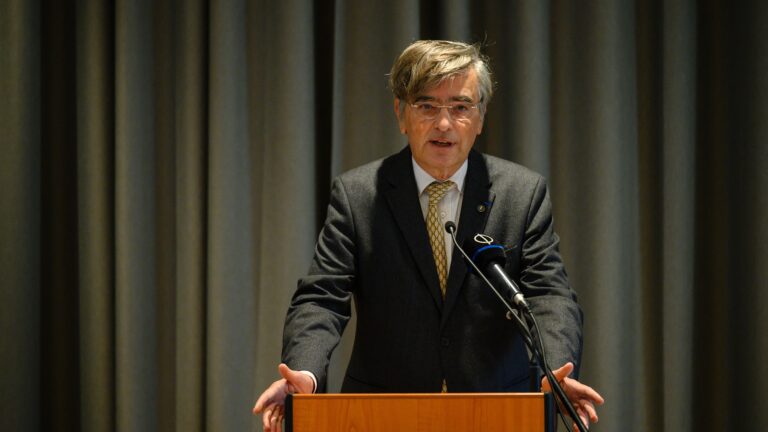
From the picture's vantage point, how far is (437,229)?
2275mm

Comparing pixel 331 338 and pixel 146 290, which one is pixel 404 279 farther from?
pixel 146 290

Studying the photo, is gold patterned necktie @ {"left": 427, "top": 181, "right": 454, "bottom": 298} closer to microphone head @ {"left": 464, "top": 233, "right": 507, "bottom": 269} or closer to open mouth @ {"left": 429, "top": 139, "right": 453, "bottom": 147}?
open mouth @ {"left": 429, "top": 139, "right": 453, "bottom": 147}

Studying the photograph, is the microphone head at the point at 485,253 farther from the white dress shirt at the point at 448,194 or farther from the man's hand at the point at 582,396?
the white dress shirt at the point at 448,194

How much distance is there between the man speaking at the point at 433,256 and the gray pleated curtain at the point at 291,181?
3.52 ft

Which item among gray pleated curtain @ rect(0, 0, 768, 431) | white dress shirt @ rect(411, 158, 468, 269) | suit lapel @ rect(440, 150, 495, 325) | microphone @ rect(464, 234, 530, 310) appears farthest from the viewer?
gray pleated curtain @ rect(0, 0, 768, 431)

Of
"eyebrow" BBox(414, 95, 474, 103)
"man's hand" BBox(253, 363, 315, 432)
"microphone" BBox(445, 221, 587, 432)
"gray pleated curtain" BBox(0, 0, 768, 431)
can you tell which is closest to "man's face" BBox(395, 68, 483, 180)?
"eyebrow" BBox(414, 95, 474, 103)

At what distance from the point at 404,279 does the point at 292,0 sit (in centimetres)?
168

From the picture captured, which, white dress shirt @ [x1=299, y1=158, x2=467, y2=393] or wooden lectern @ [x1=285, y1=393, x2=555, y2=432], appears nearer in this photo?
wooden lectern @ [x1=285, y1=393, x2=555, y2=432]

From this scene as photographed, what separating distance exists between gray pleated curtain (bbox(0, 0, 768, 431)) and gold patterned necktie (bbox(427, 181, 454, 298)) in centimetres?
108

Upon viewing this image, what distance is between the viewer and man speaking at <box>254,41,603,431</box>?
86.2 inches

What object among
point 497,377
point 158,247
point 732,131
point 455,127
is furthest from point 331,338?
point 732,131

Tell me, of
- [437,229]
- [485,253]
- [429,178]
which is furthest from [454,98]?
[485,253]

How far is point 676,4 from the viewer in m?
3.33

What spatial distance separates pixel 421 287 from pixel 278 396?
596mm
